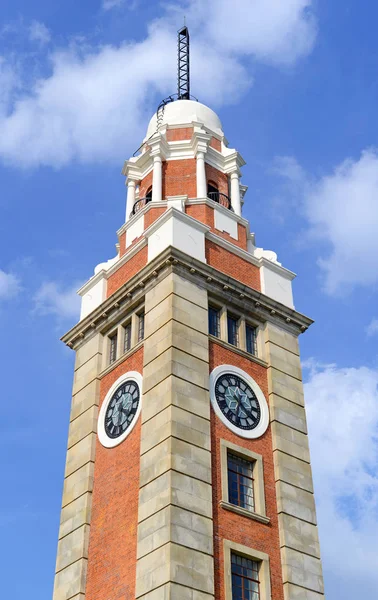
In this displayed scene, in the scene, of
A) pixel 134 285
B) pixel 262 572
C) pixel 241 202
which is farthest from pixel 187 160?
pixel 262 572

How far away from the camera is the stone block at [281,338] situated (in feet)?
138

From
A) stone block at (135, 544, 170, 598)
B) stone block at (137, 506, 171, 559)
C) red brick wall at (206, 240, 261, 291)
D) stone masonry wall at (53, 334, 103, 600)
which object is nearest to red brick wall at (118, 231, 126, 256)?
stone masonry wall at (53, 334, 103, 600)

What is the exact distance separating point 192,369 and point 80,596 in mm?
9173

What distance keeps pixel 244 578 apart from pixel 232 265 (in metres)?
14.1

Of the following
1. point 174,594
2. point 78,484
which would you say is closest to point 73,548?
point 78,484

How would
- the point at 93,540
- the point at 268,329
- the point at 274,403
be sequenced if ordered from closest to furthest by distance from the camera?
1. the point at 93,540
2. the point at 274,403
3. the point at 268,329

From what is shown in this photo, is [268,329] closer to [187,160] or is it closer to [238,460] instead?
[238,460]

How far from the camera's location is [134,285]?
41.2 m

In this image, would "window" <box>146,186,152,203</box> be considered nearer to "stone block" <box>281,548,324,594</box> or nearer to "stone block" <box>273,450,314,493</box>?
"stone block" <box>273,450,314,493</box>

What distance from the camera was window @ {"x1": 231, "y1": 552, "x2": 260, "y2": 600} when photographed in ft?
111

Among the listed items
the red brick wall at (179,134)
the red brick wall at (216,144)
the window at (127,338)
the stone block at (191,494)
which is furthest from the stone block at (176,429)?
the red brick wall at (216,144)

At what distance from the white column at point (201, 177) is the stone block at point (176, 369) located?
33.9ft

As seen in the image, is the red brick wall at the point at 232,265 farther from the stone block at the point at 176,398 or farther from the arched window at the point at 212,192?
the stone block at the point at 176,398

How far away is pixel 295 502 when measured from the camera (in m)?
37.5
